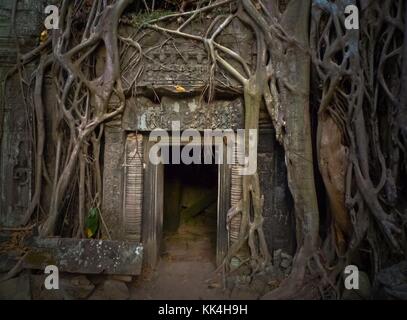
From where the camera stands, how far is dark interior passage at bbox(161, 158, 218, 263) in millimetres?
4629

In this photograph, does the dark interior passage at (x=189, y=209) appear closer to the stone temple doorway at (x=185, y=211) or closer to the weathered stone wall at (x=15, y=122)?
the stone temple doorway at (x=185, y=211)

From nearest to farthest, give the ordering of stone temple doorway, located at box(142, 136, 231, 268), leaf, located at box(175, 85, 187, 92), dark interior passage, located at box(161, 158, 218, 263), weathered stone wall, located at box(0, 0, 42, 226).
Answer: leaf, located at box(175, 85, 187, 92), stone temple doorway, located at box(142, 136, 231, 268), weathered stone wall, located at box(0, 0, 42, 226), dark interior passage, located at box(161, 158, 218, 263)

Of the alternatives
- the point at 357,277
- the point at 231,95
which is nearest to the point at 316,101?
the point at 231,95

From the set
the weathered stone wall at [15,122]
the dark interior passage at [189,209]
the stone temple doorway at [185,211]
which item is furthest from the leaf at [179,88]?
the dark interior passage at [189,209]

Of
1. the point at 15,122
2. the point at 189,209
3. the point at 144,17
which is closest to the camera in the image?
the point at 144,17

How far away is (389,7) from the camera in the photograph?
9.50 feet

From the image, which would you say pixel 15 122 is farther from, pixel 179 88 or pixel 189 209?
pixel 189 209

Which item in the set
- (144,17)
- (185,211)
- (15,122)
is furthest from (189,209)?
(144,17)

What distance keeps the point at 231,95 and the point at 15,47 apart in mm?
2857

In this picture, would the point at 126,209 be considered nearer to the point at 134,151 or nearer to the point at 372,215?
the point at 134,151

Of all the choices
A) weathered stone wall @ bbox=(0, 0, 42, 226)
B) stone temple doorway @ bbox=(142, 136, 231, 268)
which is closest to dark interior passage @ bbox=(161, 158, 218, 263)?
stone temple doorway @ bbox=(142, 136, 231, 268)

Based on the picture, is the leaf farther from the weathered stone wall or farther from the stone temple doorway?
the weathered stone wall

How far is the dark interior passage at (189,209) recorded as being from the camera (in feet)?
15.2

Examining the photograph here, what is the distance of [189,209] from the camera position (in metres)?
5.99
